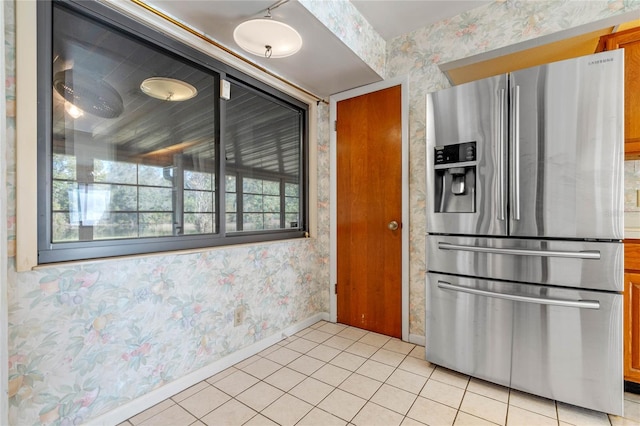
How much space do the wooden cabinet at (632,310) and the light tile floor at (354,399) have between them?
208 millimetres

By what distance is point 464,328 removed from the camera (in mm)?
1877

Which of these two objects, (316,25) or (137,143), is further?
(316,25)

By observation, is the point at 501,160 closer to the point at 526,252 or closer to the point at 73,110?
the point at 526,252

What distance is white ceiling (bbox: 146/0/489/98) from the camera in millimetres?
1698

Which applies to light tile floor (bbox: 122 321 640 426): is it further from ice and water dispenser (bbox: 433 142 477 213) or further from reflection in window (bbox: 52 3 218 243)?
ice and water dispenser (bbox: 433 142 477 213)

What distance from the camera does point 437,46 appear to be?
95.1 inches

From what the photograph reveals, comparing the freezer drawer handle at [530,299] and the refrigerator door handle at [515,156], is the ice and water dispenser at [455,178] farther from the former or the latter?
the freezer drawer handle at [530,299]

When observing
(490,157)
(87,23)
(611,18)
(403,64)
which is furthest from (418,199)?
(87,23)

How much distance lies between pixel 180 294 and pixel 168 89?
130 centimetres

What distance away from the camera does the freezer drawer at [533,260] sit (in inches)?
59.3

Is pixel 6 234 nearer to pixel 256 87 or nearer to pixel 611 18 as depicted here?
pixel 256 87

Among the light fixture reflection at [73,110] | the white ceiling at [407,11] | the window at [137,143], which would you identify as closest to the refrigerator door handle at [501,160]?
A: the white ceiling at [407,11]

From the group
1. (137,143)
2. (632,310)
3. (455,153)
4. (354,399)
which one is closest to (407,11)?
(455,153)

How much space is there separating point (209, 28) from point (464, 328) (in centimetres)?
257
